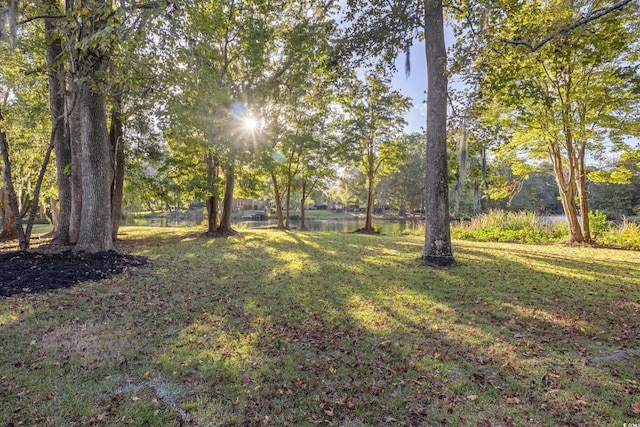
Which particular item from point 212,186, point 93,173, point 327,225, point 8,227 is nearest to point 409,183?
point 327,225

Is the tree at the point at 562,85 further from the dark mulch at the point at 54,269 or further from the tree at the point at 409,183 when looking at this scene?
the tree at the point at 409,183

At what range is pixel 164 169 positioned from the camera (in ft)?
35.4

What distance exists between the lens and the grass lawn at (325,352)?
2.08 meters

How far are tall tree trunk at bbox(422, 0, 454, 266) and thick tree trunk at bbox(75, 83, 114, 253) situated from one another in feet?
21.8

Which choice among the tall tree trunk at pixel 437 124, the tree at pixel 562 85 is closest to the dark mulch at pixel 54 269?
the tall tree trunk at pixel 437 124

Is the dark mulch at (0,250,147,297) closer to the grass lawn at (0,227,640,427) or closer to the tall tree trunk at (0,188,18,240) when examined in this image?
the grass lawn at (0,227,640,427)

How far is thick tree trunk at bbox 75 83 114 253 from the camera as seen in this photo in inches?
244

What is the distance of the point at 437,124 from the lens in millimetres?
5836

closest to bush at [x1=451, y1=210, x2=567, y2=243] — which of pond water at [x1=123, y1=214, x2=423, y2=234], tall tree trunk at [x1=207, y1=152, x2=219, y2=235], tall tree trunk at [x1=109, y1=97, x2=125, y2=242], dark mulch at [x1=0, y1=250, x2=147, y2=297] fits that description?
pond water at [x1=123, y1=214, x2=423, y2=234]

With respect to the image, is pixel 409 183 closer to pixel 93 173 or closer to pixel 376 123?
pixel 376 123

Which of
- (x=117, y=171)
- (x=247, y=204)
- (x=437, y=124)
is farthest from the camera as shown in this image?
(x=247, y=204)

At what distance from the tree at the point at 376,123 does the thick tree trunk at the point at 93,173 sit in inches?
416

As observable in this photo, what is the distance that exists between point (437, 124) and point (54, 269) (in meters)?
7.28

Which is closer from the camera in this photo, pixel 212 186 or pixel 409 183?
pixel 212 186
